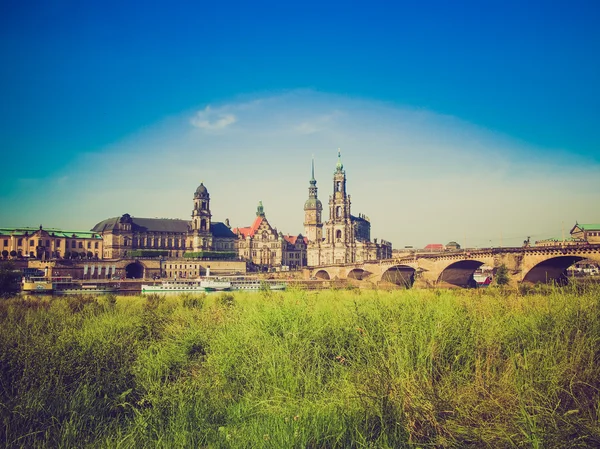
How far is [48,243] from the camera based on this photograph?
266 feet

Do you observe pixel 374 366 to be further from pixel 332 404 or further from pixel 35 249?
pixel 35 249

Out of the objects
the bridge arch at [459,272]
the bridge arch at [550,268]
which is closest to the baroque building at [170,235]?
the bridge arch at [459,272]

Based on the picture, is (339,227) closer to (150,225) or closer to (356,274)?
(356,274)

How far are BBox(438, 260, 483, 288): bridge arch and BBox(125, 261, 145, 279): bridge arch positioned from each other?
52.9 m

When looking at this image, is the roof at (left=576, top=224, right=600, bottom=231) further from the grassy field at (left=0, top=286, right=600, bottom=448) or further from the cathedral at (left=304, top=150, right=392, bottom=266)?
the grassy field at (left=0, top=286, right=600, bottom=448)

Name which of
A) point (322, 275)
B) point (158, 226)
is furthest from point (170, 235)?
point (322, 275)

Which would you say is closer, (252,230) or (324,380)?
(324,380)

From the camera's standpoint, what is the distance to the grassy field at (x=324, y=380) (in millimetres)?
5227

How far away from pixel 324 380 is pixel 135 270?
256 feet

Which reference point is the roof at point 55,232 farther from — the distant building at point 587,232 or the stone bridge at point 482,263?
the distant building at point 587,232

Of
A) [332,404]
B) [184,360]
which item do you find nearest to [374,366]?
[332,404]

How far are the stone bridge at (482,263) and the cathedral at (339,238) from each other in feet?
113

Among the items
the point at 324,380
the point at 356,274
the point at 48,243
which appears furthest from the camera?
the point at 48,243

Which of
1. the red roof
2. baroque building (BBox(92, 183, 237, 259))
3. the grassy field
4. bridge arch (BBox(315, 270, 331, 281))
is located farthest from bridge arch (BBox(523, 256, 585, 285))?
the red roof
